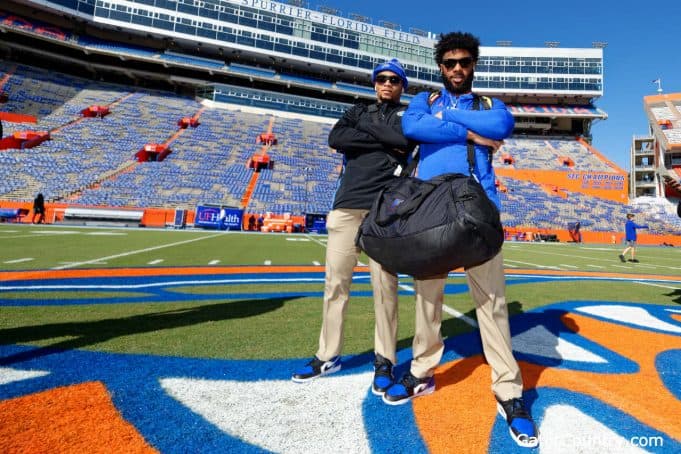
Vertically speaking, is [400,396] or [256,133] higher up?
[256,133]

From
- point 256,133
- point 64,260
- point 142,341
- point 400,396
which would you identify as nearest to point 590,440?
point 400,396

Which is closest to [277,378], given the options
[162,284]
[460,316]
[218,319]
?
[218,319]

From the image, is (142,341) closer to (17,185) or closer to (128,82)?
(17,185)

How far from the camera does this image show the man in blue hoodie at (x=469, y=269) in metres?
1.88

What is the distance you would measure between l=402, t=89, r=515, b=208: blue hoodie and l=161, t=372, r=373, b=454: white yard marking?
1377 millimetres

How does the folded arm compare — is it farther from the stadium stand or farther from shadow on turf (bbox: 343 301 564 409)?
the stadium stand

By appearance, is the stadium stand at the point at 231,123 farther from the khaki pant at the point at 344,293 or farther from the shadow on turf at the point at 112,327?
the khaki pant at the point at 344,293

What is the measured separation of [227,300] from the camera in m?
4.26

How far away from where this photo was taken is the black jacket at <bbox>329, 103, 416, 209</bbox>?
2260 mm

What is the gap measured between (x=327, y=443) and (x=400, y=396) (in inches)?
22.1

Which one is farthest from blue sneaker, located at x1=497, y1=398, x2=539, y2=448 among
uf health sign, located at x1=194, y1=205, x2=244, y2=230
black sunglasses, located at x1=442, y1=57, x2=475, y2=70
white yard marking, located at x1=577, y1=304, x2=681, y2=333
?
uf health sign, located at x1=194, y1=205, x2=244, y2=230

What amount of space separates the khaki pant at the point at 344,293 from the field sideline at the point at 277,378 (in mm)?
230

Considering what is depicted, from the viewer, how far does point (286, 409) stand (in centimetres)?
178

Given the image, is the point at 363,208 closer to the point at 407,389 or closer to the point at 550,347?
the point at 407,389
